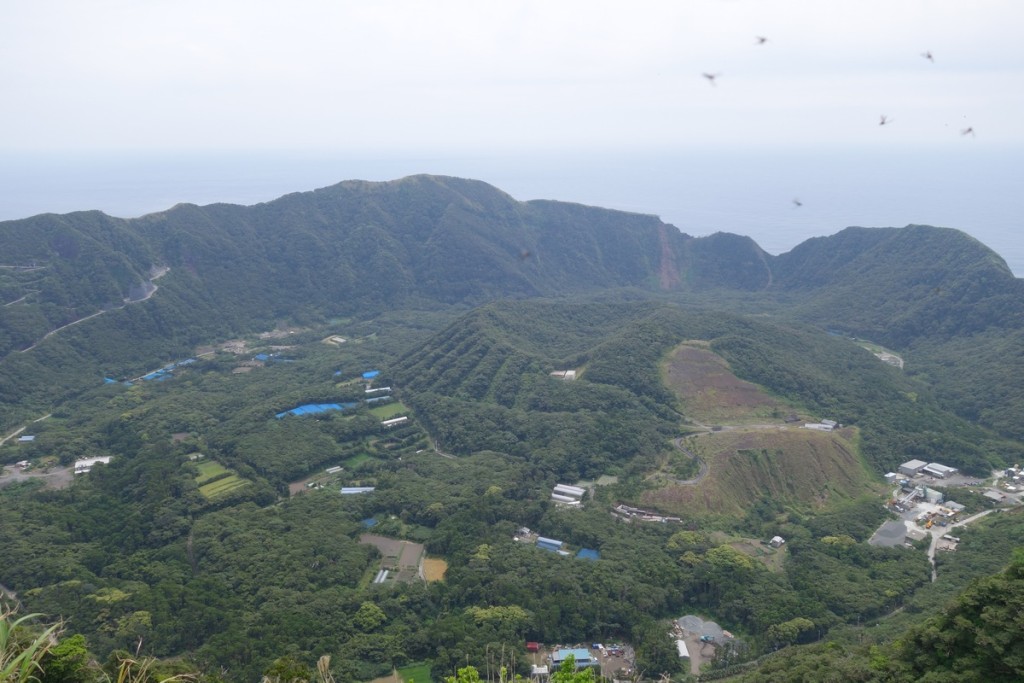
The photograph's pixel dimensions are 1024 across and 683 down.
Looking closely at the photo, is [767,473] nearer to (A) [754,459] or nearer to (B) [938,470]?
(A) [754,459]

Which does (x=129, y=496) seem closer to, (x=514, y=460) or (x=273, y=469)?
(x=273, y=469)

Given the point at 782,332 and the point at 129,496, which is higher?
the point at 782,332

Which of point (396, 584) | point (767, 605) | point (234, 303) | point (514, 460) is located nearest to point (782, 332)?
point (514, 460)

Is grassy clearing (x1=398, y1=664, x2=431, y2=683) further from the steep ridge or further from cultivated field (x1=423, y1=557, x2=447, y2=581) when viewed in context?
the steep ridge

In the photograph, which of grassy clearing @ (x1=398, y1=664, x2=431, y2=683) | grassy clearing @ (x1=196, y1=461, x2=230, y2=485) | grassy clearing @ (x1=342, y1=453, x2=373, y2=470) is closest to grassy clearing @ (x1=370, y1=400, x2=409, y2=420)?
grassy clearing @ (x1=342, y1=453, x2=373, y2=470)

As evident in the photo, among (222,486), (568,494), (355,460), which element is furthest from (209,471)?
(568,494)
